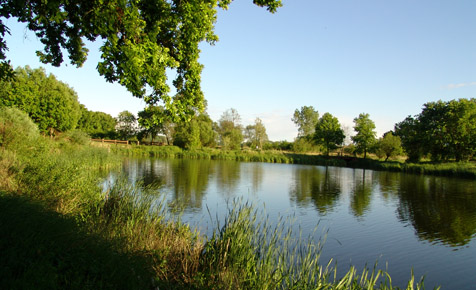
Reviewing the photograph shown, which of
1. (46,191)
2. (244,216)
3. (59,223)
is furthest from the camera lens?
(46,191)

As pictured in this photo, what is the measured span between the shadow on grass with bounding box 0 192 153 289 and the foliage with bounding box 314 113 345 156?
56889 mm

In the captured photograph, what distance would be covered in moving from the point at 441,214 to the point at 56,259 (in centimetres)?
1634

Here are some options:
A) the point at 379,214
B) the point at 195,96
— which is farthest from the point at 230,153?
the point at 195,96

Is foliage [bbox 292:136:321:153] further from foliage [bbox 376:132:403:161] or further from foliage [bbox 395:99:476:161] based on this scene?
foliage [bbox 395:99:476:161]

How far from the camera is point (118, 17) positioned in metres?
5.90

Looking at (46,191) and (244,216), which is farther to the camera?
(46,191)

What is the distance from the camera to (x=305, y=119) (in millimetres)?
89375

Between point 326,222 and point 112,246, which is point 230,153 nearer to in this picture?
point 326,222

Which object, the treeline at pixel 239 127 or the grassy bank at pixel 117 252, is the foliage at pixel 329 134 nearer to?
the treeline at pixel 239 127

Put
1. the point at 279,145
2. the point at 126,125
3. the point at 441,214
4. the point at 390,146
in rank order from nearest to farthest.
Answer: the point at 441,214 → the point at 390,146 → the point at 126,125 → the point at 279,145

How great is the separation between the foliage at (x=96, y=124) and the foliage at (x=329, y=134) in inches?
1838

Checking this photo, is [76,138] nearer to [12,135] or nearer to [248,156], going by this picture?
[12,135]

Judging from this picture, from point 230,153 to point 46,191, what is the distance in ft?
153

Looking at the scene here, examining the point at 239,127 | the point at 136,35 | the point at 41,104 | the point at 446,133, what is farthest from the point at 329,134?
the point at 136,35
